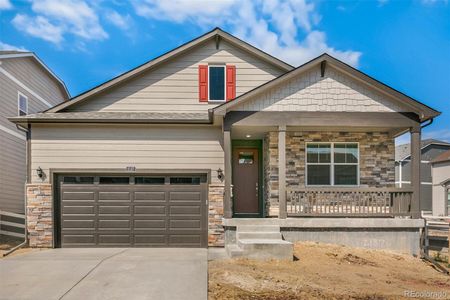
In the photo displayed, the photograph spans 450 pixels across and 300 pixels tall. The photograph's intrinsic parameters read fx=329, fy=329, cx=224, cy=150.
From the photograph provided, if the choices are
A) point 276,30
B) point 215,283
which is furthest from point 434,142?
point 215,283

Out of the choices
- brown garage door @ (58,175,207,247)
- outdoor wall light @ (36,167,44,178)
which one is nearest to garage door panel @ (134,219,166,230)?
brown garage door @ (58,175,207,247)

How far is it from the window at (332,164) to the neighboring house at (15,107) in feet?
35.9

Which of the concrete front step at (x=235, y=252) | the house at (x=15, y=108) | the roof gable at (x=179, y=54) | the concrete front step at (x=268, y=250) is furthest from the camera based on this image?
the house at (x=15, y=108)

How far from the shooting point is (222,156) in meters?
A: 9.88

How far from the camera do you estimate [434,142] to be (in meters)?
29.4

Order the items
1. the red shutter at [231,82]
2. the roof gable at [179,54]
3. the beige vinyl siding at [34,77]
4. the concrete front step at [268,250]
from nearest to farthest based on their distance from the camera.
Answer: the concrete front step at [268,250]
the roof gable at [179,54]
the red shutter at [231,82]
the beige vinyl siding at [34,77]

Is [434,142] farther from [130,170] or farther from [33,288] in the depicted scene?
[33,288]

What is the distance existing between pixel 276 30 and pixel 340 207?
719 centimetres

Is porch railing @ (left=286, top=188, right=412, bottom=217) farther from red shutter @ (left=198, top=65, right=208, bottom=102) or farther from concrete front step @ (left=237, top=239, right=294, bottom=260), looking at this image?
red shutter @ (left=198, top=65, right=208, bottom=102)

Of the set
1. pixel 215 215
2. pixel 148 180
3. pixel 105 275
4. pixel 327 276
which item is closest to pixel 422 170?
pixel 215 215

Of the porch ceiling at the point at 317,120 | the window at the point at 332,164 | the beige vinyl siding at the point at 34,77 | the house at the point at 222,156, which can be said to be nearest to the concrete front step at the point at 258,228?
the house at the point at 222,156

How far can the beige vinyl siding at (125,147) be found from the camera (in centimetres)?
977

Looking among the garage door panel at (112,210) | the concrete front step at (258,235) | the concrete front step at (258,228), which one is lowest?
the concrete front step at (258,235)

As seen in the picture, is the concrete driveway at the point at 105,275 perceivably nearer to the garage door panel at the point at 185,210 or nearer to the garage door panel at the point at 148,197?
the garage door panel at the point at 185,210
